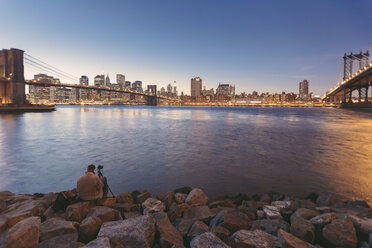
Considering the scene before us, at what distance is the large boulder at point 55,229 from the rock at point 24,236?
119 millimetres

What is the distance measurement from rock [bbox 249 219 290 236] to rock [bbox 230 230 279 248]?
474 millimetres

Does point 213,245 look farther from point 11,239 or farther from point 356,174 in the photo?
point 356,174

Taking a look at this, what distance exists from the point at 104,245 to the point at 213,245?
1717mm

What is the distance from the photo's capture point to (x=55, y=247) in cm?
345

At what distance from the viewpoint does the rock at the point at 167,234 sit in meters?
3.64

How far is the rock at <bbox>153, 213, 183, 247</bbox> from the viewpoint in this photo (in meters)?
3.64

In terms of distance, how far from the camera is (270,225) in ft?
14.1

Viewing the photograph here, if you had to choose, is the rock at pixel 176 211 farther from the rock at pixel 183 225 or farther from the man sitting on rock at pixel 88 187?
the man sitting on rock at pixel 88 187

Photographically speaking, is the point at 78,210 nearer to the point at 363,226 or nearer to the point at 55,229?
the point at 55,229

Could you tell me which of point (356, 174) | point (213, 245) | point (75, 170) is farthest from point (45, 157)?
point (356, 174)

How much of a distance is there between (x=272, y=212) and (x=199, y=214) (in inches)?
68.8

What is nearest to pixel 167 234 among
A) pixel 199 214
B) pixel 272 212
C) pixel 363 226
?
pixel 199 214

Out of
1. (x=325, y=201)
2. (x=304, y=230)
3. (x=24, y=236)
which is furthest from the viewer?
(x=325, y=201)

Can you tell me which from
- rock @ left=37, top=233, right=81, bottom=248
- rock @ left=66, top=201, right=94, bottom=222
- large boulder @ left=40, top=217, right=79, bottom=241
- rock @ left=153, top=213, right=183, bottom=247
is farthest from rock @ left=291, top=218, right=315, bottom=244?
rock @ left=66, top=201, right=94, bottom=222
